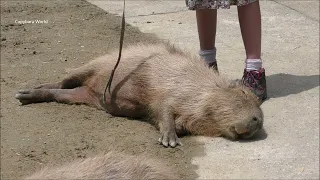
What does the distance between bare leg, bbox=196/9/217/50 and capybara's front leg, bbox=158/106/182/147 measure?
81cm

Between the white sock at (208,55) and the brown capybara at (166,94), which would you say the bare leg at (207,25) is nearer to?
the white sock at (208,55)

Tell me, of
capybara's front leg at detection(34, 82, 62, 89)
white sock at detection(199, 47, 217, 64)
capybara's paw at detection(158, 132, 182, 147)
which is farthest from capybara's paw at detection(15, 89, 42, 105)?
white sock at detection(199, 47, 217, 64)

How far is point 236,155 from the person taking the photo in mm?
4512

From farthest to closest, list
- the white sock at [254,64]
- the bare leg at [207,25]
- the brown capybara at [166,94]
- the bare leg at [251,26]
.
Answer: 1. the bare leg at [207,25]
2. the white sock at [254,64]
3. the bare leg at [251,26]
4. the brown capybara at [166,94]

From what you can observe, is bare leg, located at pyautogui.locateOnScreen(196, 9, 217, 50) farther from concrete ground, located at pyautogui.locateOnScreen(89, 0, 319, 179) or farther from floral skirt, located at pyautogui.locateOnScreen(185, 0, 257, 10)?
concrete ground, located at pyautogui.locateOnScreen(89, 0, 319, 179)

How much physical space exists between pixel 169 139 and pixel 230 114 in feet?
1.57

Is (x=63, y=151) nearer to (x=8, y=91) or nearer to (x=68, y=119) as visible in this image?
(x=68, y=119)

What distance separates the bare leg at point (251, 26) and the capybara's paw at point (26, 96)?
1.65 meters

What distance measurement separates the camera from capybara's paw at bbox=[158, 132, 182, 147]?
4664 mm

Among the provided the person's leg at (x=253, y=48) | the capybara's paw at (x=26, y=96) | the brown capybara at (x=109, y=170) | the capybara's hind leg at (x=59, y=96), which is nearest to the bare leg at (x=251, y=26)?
the person's leg at (x=253, y=48)

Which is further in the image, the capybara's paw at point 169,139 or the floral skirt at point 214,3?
the floral skirt at point 214,3

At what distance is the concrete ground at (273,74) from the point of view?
14.2 feet

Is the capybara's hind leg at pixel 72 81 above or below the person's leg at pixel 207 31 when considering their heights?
below

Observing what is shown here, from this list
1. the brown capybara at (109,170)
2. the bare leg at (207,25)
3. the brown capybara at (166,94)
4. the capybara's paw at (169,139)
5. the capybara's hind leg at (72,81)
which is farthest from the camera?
the capybara's hind leg at (72,81)
